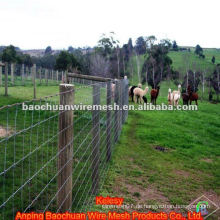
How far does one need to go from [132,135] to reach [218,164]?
3050mm

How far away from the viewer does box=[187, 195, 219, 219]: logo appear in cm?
430

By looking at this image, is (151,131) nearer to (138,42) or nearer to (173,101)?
(173,101)

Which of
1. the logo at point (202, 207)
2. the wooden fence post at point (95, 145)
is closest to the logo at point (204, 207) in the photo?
the logo at point (202, 207)

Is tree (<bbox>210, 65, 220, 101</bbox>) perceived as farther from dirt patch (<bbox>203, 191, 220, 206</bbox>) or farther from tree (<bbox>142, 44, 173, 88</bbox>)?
dirt patch (<bbox>203, 191, 220, 206</bbox>)

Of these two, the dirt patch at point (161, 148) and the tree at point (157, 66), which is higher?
the tree at point (157, 66)

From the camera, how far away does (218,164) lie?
6789mm

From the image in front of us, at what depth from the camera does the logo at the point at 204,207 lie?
4302mm

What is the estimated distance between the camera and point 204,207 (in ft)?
14.6

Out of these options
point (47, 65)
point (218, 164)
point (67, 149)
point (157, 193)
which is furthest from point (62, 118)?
point (47, 65)

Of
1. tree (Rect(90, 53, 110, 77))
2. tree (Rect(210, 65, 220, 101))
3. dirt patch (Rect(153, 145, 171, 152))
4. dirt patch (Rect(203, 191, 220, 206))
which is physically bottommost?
dirt patch (Rect(203, 191, 220, 206))

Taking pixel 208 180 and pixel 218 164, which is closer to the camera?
pixel 208 180

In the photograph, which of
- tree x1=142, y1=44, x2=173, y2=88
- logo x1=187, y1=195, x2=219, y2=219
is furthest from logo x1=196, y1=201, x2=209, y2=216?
tree x1=142, y1=44, x2=173, y2=88

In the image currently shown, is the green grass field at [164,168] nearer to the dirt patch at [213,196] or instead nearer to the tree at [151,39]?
the dirt patch at [213,196]

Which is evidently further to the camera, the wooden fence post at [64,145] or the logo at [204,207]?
the logo at [204,207]
